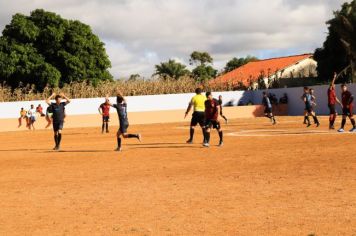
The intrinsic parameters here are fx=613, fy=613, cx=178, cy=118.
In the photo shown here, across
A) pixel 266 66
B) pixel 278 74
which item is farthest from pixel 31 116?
pixel 266 66

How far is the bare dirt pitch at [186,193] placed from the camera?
7727 mm

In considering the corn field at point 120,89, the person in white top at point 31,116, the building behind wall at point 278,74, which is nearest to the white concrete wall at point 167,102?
the corn field at point 120,89

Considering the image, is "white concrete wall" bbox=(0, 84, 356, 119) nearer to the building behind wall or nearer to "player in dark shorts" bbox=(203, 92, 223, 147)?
the building behind wall

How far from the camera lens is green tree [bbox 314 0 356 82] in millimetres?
53494

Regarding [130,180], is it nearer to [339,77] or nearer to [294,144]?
[294,144]

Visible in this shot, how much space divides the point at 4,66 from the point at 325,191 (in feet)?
159

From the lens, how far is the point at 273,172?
12492 mm

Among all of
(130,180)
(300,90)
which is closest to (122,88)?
(300,90)

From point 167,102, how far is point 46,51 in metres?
14.0

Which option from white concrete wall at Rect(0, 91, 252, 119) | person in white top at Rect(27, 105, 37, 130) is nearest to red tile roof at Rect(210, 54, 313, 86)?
white concrete wall at Rect(0, 91, 252, 119)

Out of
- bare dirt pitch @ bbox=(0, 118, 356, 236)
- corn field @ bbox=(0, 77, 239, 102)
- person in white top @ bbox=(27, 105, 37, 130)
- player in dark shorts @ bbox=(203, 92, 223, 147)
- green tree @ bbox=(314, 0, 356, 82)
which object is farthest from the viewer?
green tree @ bbox=(314, 0, 356, 82)

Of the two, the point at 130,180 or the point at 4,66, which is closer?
the point at 130,180

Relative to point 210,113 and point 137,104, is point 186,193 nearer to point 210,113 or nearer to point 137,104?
point 210,113

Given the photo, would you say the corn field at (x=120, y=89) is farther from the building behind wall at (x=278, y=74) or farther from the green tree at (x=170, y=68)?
the green tree at (x=170, y=68)
